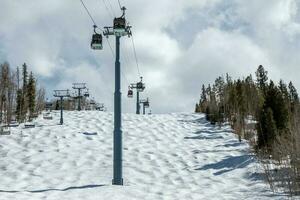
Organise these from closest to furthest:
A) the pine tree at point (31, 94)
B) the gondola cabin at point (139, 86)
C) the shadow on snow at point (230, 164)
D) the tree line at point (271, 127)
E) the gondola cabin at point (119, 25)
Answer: the tree line at point (271, 127) < the gondola cabin at point (119, 25) < the shadow on snow at point (230, 164) < the pine tree at point (31, 94) < the gondola cabin at point (139, 86)

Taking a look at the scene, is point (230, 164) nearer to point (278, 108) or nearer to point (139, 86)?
point (278, 108)

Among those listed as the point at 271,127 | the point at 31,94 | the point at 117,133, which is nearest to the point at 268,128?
the point at 271,127

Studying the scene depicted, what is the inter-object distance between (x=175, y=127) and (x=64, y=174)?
58.2 feet

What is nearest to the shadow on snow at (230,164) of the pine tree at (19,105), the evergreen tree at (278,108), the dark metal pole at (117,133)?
the evergreen tree at (278,108)

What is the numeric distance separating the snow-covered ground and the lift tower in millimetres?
647

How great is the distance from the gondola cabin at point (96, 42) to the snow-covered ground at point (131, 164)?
5121 mm

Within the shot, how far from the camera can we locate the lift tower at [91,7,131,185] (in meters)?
18.4

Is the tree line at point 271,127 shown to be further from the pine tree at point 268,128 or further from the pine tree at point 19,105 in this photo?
the pine tree at point 19,105

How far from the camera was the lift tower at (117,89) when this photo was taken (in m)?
18.4

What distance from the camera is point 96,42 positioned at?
19.2m

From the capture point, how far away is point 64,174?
789 inches

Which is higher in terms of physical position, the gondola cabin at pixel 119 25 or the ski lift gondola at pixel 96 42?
the gondola cabin at pixel 119 25

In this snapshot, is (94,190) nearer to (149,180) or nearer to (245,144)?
(149,180)

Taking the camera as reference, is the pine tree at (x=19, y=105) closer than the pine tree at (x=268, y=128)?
No
